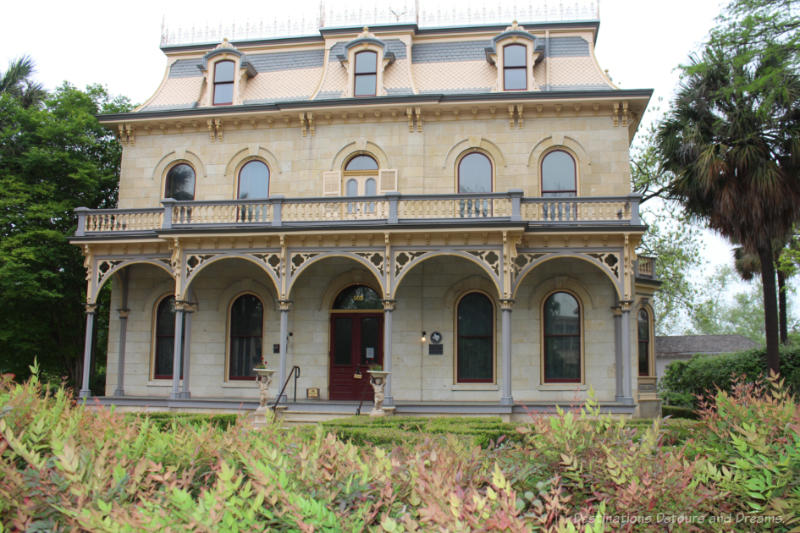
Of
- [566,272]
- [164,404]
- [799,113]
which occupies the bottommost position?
[164,404]

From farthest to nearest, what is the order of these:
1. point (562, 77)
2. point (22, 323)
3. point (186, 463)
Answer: point (22, 323), point (562, 77), point (186, 463)

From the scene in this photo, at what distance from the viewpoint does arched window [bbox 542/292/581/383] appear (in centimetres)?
1927

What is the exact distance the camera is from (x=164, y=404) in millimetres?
18938

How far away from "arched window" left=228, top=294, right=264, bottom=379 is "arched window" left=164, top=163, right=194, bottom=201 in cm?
412

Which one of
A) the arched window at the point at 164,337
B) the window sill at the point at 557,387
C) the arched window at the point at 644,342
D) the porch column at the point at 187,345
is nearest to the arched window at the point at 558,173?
the arched window at the point at 644,342

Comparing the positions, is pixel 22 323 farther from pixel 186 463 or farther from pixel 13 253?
pixel 186 463

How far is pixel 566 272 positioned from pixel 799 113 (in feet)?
25.1

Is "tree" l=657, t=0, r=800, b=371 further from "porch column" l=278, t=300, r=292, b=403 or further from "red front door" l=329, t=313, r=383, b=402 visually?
"porch column" l=278, t=300, r=292, b=403

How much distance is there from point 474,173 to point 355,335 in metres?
6.31

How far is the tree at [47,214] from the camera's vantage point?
73.5 ft

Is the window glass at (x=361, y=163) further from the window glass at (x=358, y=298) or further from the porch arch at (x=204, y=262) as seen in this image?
the porch arch at (x=204, y=262)

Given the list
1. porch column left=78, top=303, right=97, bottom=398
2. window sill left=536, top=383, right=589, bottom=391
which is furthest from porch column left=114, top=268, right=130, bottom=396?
window sill left=536, top=383, right=589, bottom=391

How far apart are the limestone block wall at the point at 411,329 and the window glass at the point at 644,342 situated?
343cm

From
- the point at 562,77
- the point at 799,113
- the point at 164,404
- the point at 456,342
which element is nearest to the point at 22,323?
the point at 164,404
